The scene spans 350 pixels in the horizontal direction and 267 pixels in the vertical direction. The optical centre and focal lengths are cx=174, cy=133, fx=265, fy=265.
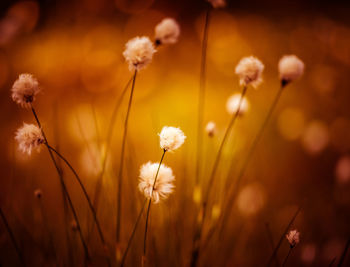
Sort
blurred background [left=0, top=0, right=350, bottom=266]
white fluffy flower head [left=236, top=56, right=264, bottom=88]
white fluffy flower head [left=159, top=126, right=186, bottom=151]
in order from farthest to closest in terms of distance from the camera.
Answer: blurred background [left=0, top=0, right=350, bottom=266]
white fluffy flower head [left=236, top=56, right=264, bottom=88]
white fluffy flower head [left=159, top=126, right=186, bottom=151]

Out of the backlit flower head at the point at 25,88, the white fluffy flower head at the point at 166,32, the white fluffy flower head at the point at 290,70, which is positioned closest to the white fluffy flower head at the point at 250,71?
the white fluffy flower head at the point at 290,70

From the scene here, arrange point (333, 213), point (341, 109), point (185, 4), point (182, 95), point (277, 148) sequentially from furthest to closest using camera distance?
point (185, 4) → point (182, 95) → point (341, 109) → point (277, 148) → point (333, 213)

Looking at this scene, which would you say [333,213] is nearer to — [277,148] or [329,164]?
[329,164]

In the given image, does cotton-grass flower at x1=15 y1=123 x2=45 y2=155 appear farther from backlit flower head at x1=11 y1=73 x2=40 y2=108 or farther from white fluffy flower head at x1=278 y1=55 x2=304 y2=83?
white fluffy flower head at x1=278 y1=55 x2=304 y2=83

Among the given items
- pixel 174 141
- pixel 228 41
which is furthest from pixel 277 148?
Answer: pixel 228 41

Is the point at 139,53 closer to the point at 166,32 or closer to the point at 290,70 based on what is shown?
the point at 166,32

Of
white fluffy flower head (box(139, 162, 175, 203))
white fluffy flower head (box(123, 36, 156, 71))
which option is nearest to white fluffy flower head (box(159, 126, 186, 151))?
white fluffy flower head (box(139, 162, 175, 203))

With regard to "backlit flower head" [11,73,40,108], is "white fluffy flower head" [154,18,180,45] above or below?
above

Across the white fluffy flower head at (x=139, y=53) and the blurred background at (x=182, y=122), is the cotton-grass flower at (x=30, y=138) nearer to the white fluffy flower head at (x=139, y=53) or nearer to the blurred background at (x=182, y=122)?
the blurred background at (x=182, y=122)

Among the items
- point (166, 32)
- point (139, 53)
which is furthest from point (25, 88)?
point (166, 32)

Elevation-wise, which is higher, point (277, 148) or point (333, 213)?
point (277, 148)
